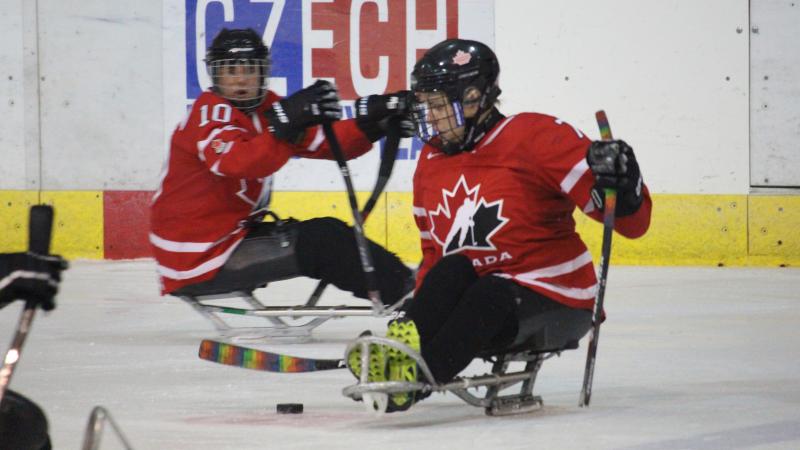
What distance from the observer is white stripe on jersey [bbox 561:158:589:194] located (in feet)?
10.0

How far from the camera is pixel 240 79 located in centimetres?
442

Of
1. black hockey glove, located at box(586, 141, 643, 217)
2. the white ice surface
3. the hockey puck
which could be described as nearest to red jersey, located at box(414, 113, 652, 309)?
black hockey glove, located at box(586, 141, 643, 217)

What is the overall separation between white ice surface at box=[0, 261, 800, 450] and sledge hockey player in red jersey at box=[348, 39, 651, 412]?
0.77 feet

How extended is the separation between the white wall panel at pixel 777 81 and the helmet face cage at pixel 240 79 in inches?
119

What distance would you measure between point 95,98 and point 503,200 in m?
4.17

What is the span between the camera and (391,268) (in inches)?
173

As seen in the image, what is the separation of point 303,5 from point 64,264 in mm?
4843

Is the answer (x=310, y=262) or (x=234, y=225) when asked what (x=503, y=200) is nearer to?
(x=310, y=262)

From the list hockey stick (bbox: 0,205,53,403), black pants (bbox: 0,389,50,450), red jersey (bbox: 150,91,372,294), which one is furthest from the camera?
red jersey (bbox: 150,91,372,294)

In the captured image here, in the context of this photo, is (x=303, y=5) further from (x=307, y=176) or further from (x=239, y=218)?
(x=239, y=218)

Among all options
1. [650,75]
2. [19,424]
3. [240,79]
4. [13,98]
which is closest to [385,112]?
[240,79]

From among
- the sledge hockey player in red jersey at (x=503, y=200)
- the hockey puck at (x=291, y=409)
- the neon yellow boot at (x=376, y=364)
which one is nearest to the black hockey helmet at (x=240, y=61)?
the sledge hockey player in red jersey at (x=503, y=200)

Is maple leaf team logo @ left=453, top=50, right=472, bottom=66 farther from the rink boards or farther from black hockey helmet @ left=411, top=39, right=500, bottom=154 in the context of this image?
the rink boards

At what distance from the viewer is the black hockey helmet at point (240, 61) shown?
4.41m
